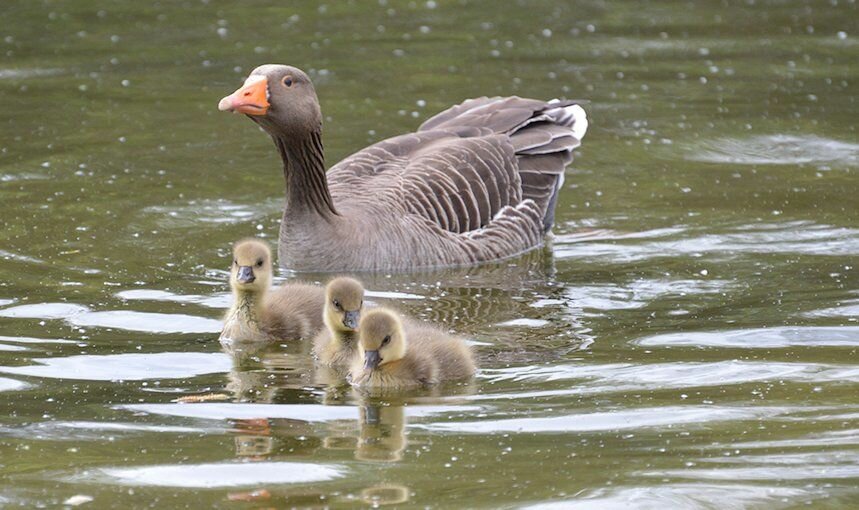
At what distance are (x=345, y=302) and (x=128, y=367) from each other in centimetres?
120

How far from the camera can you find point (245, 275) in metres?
8.69

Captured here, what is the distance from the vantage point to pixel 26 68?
16531 mm

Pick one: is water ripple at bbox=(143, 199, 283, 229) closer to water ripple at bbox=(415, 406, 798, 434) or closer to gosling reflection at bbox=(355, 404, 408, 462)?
gosling reflection at bbox=(355, 404, 408, 462)

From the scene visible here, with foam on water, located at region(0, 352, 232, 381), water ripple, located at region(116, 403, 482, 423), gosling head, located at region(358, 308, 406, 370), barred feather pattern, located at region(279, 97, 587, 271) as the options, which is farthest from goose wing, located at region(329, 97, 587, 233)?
water ripple, located at region(116, 403, 482, 423)

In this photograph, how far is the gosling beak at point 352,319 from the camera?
801cm

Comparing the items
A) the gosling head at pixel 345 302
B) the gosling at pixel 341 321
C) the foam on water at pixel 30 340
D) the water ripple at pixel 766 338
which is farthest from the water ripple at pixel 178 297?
the water ripple at pixel 766 338

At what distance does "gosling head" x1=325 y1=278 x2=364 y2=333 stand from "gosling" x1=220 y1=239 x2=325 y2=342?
0.82 metres

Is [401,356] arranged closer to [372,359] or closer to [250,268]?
[372,359]

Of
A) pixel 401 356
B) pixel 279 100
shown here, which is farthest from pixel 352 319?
pixel 279 100

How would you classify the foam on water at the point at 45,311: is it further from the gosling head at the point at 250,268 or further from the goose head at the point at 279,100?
the goose head at the point at 279,100

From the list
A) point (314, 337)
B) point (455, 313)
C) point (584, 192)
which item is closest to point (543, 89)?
point (584, 192)

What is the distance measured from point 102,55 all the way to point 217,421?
425 inches

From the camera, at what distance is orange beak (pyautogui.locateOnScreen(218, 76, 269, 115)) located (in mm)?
10023

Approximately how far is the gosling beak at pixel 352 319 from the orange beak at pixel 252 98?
2418mm
